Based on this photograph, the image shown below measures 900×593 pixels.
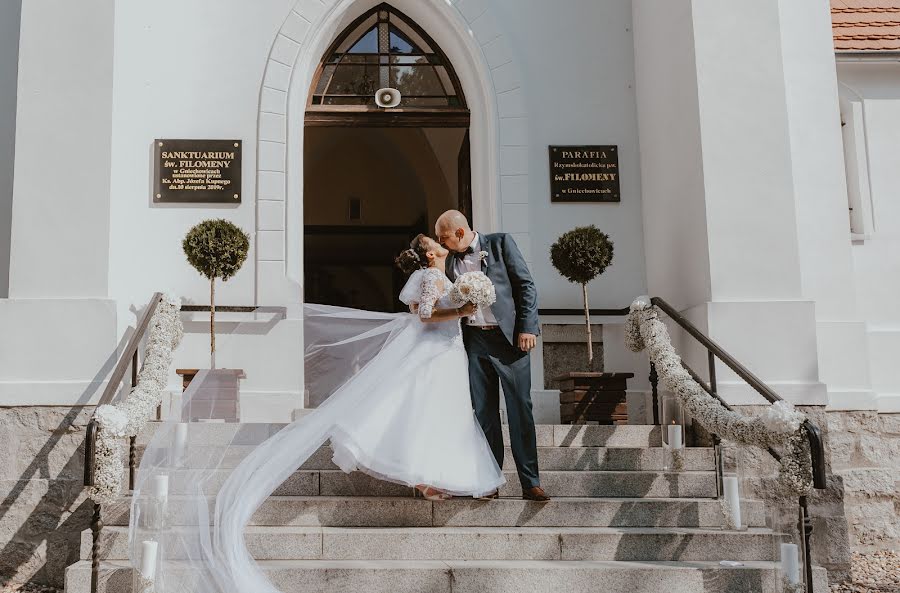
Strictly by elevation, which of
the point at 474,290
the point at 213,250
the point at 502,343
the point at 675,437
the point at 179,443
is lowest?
the point at 675,437

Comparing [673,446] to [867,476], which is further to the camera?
[867,476]

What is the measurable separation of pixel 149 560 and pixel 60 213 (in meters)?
3.11

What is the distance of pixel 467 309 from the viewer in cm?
545

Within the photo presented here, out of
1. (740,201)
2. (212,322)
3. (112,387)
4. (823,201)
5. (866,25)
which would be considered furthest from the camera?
(866,25)

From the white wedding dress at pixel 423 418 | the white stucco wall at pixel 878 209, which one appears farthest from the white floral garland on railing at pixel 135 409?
the white stucco wall at pixel 878 209

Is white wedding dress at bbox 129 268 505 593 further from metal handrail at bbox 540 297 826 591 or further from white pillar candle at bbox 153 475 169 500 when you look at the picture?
metal handrail at bbox 540 297 826 591

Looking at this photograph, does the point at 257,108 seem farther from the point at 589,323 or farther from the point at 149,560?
the point at 149,560

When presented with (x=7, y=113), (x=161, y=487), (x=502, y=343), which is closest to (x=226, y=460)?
(x=161, y=487)

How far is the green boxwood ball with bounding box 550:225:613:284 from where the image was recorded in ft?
24.7

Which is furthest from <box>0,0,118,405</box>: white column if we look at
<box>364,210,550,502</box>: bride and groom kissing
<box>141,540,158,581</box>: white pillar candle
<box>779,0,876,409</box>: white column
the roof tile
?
the roof tile

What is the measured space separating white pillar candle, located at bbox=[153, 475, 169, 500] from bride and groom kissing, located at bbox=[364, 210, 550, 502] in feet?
2.98

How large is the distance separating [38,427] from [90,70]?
8.60 feet

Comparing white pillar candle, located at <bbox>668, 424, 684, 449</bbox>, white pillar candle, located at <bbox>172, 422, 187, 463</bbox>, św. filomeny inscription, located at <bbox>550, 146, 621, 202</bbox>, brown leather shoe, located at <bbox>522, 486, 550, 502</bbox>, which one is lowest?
brown leather shoe, located at <bbox>522, 486, 550, 502</bbox>

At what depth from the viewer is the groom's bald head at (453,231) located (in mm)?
5598
